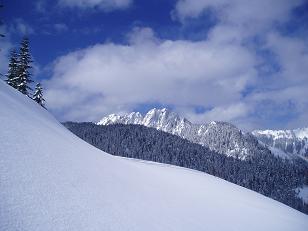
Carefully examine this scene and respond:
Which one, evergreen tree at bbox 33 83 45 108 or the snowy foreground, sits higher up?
evergreen tree at bbox 33 83 45 108

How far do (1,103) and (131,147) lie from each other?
179 metres

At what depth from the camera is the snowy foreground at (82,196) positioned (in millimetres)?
5422

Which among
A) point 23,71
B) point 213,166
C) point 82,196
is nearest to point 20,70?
point 23,71

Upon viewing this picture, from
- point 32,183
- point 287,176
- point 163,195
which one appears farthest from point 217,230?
point 287,176

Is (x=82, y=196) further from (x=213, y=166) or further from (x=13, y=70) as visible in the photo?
(x=213, y=166)

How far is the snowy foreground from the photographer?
542 cm

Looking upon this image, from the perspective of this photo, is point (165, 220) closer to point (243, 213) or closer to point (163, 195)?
point (163, 195)

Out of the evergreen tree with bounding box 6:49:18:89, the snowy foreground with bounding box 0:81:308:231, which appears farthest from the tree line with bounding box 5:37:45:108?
the snowy foreground with bounding box 0:81:308:231

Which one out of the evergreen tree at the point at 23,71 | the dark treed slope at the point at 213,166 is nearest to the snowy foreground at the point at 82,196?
the evergreen tree at the point at 23,71

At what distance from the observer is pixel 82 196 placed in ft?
22.5

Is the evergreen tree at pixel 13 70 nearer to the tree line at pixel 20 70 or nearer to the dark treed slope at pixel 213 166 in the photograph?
the tree line at pixel 20 70

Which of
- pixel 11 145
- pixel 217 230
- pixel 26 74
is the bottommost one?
pixel 217 230

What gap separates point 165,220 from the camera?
8.21 metres

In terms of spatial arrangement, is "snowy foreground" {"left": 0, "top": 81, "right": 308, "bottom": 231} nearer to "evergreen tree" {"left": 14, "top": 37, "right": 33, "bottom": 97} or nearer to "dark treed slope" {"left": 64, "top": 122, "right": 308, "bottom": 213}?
"evergreen tree" {"left": 14, "top": 37, "right": 33, "bottom": 97}
